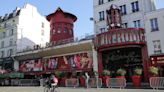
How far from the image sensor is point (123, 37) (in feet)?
94.5

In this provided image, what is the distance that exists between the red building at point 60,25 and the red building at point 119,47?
41.3ft

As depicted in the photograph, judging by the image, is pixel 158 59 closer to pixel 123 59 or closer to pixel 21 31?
pixel 123 59

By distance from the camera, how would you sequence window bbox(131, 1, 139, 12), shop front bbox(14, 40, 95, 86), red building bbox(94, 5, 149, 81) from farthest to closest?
shop front bbox(14, 40, 95, 86)
window bbox(131, 1, 139, 12)
red building bbox(94, 5, 149, 81)

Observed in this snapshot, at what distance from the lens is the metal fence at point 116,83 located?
2276 centimetres

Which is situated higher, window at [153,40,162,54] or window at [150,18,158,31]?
window at [150,18,158,31]

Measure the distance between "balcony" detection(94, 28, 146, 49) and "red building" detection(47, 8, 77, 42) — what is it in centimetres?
1423

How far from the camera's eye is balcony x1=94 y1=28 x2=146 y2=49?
93.6 feet

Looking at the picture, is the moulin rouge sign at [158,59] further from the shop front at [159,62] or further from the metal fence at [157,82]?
the metal fence at [157,82]

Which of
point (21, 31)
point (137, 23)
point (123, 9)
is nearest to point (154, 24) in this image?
point (137, 23)

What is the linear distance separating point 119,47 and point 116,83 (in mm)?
7311

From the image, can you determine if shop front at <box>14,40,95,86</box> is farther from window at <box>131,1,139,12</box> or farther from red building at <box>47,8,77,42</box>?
window at <box>131,1,139,12</box>

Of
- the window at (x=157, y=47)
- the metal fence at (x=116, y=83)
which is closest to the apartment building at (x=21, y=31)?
the window at (x=157, y=47)

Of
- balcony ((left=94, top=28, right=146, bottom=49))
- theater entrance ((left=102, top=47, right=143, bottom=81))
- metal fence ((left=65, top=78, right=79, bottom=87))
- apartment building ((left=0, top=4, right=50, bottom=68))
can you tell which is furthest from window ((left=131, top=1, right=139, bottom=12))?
apartment building ((left=0, top=4, right=50, bottom=68))

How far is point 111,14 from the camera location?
31156 mm
